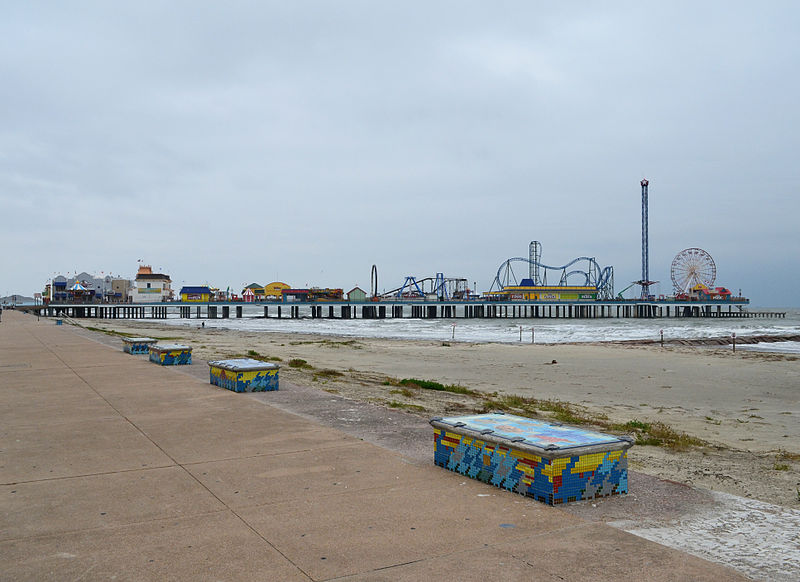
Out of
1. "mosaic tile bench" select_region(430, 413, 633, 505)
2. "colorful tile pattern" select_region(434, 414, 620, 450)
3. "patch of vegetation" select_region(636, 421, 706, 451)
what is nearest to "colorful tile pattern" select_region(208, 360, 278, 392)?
"colorful tile pattern" select_region(434, 414, 620, 450)

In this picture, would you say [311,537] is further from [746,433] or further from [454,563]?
[746,433]

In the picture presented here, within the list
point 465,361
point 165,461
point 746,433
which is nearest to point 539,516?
point 165,461

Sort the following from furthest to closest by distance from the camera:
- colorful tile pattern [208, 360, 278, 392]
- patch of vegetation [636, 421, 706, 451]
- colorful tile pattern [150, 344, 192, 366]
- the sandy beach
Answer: colorful tile pattern [150, 344, 192, 366], colorful tile pattern [208, 360, 278, 392], patch of vegetation [636, 421, 706, 451], the sandy beach

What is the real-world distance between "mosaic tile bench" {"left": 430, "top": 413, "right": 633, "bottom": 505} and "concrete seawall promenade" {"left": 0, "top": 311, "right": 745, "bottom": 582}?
Result: 214 millimetres

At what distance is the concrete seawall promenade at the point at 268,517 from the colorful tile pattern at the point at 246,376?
122 inches

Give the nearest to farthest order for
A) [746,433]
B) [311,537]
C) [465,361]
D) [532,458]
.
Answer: [311,537] → [532,458] → [746,433] → [465,361]

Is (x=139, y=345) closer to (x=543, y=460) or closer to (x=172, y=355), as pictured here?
(x=172, y=355)

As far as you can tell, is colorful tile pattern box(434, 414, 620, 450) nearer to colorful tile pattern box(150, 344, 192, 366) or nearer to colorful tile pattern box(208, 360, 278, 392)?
colorful tile pattern box(208, 360, 278, 392)

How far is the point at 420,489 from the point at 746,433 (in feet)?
29.6

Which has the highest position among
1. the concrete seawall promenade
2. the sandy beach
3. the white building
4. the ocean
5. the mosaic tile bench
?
the white building

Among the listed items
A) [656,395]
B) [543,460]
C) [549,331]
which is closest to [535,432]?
[543,460]

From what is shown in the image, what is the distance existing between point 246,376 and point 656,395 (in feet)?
39.2

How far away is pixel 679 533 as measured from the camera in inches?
184

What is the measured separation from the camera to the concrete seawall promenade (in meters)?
4.03
